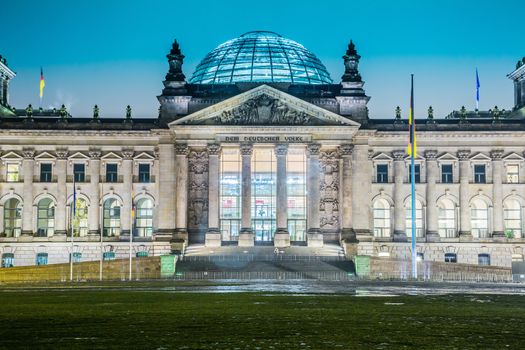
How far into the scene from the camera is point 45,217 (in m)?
104

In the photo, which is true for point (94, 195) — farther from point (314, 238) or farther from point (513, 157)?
point (513, 157)

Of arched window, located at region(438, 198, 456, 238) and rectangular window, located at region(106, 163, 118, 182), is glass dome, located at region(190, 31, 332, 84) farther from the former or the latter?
arched window, located at region(438, 198, 456, 238)

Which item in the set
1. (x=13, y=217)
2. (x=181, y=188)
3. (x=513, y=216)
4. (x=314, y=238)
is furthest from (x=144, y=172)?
(x=513, y=216)

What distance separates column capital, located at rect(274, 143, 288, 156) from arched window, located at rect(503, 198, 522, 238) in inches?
1119

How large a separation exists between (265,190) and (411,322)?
227 ft

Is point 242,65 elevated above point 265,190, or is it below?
above

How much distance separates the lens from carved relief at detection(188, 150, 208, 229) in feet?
325

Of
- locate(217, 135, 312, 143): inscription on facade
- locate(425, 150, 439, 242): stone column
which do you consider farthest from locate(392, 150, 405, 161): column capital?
locate(217, 135, 312, 143): inscription on facade

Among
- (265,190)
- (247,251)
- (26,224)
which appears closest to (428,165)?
(265,190)

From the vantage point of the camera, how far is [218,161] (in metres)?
96.7

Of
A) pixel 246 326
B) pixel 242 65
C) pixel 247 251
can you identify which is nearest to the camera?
pixel 246 326

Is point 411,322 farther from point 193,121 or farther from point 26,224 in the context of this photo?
point 26,224

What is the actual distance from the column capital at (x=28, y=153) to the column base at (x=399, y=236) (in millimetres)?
44177

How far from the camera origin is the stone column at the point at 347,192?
97.1m
